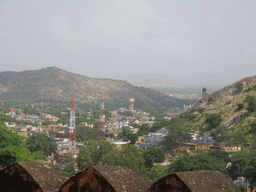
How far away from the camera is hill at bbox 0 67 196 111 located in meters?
151

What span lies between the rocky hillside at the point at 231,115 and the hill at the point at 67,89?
3186 inches

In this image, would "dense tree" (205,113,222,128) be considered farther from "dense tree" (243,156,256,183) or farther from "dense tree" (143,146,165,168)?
"dense tree" (243,156,256,183)

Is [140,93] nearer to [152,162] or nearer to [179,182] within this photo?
[152,162]

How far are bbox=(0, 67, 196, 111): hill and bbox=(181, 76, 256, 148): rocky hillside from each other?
266 feet

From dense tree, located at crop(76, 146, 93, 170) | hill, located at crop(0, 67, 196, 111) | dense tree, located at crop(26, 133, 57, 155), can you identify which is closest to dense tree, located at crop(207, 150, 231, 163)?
dense tree, located at crop(76, 146, 93, 170)

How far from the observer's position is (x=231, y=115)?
A: 47406 millimetres

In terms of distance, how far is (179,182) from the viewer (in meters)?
4.74

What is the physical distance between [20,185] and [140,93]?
173498mm

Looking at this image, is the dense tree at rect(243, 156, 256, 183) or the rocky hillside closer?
the dense tree at rect(243, 156, 256, 183)

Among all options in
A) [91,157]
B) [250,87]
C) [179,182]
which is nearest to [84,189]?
[179,182]

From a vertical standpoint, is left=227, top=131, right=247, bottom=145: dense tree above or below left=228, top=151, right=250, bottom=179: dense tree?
above

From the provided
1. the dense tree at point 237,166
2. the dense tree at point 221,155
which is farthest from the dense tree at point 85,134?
the dense tree at point 237,166

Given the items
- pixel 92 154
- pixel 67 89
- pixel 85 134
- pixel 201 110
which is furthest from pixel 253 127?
pixel 67 89

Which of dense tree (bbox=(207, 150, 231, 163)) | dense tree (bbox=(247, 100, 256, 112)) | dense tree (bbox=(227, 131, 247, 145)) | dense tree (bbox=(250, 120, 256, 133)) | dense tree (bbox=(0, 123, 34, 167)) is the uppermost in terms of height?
dense tree (bbox=(247, 100, 256, 112))
